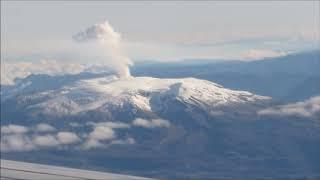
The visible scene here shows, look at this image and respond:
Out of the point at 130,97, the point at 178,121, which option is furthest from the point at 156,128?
the point at 130,97

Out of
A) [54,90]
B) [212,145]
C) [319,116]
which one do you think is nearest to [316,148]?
[319,116]

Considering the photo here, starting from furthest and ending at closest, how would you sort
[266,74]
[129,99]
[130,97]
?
[130,97], [129,99], [266,74]

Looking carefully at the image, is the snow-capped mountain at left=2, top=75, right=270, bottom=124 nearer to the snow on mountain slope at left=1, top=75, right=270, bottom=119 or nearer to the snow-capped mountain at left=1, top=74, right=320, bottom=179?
the snow on mountain slope at left=1, top=75, right=270, bottom=119

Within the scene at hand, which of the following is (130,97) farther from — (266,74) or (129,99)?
(266,74)

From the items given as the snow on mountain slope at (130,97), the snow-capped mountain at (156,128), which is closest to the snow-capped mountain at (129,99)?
the snow on mountain slope at (130,97)

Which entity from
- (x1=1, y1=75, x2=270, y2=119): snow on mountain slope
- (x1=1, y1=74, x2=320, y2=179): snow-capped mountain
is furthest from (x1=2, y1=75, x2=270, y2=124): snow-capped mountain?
(x1=1, y1=74, x2=320, y2=179): snow-capped mountain

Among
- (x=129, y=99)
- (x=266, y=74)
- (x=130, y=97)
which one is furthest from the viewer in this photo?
(x=130, y=97)

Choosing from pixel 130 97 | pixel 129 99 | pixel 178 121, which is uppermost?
pixel 130 97

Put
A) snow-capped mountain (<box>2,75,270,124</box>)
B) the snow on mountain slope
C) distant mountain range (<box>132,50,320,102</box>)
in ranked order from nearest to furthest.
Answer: distant mountain range (<box>132,50,320,102</box>), snow-capped mountain (<box>2,75,270,124</box>), the snow on mountain slope

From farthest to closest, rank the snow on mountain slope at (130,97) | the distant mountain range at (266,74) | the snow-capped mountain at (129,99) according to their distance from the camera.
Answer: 1. the snow on mountain slope at (130,97)
2. the snow-capped mountain at (129,99)
3. the distant mountain range at (266,74)

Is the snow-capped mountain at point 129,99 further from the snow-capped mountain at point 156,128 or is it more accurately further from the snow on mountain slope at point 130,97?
the snow-capped mountain at point 156,128

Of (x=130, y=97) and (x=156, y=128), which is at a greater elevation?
(x=130, y=97)

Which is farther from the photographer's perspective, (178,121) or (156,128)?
(178,121)
